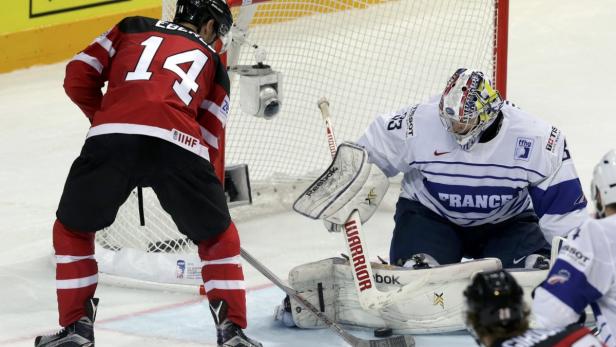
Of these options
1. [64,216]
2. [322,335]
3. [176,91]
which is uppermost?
[176,91]

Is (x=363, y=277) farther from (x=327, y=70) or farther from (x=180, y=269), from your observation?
(x=327, y=70)

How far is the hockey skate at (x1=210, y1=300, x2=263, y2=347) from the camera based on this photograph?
421cm

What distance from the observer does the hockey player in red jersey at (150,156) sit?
160 inches

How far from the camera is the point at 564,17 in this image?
9953mm

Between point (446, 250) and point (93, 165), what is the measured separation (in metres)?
1.31

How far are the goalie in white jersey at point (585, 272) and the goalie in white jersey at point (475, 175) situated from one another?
1388 mm

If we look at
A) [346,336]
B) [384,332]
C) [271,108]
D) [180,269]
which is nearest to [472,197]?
[384,332]

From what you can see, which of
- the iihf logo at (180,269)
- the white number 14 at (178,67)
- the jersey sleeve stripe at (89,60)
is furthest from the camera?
the iihf logo at (180,269)

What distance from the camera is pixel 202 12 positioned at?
4.39 metres

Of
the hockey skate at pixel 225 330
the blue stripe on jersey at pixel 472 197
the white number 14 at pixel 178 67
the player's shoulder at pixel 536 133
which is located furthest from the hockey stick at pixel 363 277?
the white number 14 at pixel 178 67

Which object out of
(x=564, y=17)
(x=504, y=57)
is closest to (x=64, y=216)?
(x=504, y=57)

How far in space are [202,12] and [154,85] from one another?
36 centimetres

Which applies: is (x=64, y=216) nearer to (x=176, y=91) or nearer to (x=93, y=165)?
(x=93, y=165)

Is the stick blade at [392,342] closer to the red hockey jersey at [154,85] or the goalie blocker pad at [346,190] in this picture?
the goalie blocker pad at [346,190]
